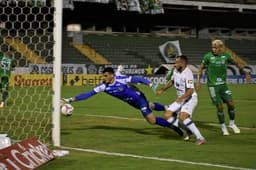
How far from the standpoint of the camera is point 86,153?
30.9 ft

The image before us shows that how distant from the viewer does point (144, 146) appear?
34.0ft

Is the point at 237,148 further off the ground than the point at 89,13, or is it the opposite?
the point at 89,13

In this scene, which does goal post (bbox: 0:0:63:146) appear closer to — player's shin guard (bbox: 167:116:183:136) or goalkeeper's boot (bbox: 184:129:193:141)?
player's shin guard (bbox: 167:116:183:136)

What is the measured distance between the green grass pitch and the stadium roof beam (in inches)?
1577

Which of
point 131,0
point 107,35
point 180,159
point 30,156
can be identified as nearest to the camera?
point 30,156

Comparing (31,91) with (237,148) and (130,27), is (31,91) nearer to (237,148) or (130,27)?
(237,148)

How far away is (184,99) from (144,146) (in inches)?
51.0

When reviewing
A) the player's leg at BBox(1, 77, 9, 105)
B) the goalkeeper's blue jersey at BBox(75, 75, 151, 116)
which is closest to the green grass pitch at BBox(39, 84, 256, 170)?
the goalkeeper's blue jersey at BBox(75, 75, 151, 116)

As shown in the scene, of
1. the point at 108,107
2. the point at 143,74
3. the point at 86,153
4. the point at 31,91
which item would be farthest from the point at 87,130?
the point at 143,74

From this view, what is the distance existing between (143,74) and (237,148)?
33.1 m

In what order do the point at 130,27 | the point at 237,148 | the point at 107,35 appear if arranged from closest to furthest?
the point at 237,148 < the point at 107,35 < the point at 130,27

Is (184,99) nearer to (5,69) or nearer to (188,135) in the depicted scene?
(188,135)

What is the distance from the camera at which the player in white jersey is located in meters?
10.9

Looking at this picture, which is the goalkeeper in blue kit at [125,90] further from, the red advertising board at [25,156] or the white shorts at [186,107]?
the red advertising board at [25,156]
